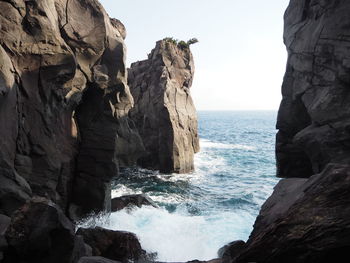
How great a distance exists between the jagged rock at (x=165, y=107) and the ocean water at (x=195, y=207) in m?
2.25

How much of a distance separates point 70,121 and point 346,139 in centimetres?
1671

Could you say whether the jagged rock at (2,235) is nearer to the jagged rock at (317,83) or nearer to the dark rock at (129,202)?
the jagged rock at (317,83)

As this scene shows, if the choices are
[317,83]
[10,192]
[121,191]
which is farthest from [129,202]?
[317,83]

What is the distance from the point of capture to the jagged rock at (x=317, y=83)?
46.3ft

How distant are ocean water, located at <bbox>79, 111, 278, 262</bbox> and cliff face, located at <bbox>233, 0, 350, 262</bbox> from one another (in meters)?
6.95

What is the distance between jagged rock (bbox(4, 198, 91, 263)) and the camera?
8742 mm

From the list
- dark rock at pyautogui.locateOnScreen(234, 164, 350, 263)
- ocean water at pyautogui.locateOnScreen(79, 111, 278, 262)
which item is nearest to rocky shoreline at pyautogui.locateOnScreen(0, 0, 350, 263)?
dark rock at pyautogui.locateOnScreen(234, 164, 350, 263)

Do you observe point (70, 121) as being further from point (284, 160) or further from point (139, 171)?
point (139, 171)

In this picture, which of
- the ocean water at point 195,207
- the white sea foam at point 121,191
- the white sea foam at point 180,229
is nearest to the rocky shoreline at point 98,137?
the white sea foam at point 180,229

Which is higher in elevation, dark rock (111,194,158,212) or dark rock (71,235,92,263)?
dark rock (71,235,92,263)

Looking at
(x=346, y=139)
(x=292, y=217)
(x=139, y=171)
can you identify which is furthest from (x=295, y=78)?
(x=139, y=171)

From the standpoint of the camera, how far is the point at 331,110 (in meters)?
14.4

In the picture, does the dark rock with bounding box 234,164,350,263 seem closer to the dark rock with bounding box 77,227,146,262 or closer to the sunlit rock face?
the dark rock with bounding box 77,227,146,262

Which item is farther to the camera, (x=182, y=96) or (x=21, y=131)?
(x=182, y=96)
